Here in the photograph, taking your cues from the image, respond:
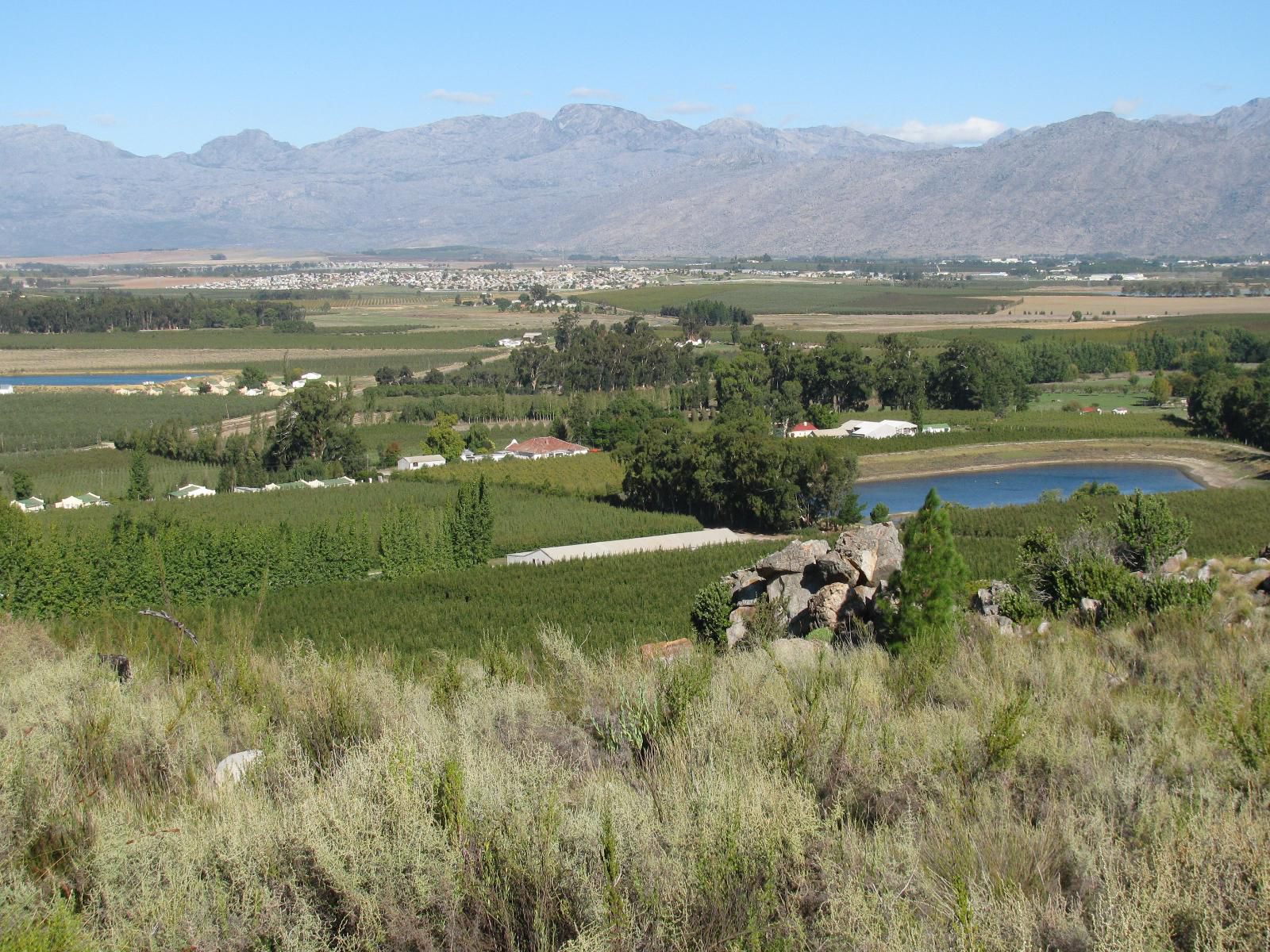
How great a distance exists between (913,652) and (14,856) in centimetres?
593

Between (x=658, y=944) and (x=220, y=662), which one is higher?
(x=658, y=944)

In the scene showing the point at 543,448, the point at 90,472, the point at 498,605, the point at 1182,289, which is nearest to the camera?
the point at 498,605

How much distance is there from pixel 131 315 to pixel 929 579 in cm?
11848

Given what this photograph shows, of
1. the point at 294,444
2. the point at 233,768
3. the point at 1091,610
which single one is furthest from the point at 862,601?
the point at 294,444

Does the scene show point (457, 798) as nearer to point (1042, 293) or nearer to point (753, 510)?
point (753, 510)

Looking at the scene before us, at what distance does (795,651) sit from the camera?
10266 millimetres

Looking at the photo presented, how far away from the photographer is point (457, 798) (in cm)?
482

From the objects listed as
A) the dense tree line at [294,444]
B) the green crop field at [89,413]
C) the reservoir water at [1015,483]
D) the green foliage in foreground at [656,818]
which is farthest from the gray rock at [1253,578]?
the green crop field at [89,413]

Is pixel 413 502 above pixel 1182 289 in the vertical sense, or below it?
below

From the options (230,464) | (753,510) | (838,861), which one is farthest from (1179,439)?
(838,861)

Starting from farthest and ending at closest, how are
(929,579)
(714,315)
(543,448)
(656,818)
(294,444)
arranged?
(714,315) → (543,448) → (294,444) → (929,579) → (656,818)

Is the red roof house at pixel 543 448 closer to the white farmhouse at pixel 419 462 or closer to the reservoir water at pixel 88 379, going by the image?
the white farmhouse at pixel 419 462

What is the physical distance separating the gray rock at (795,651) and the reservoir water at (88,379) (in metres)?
74.8

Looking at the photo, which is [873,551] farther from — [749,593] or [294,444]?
[294,444]
